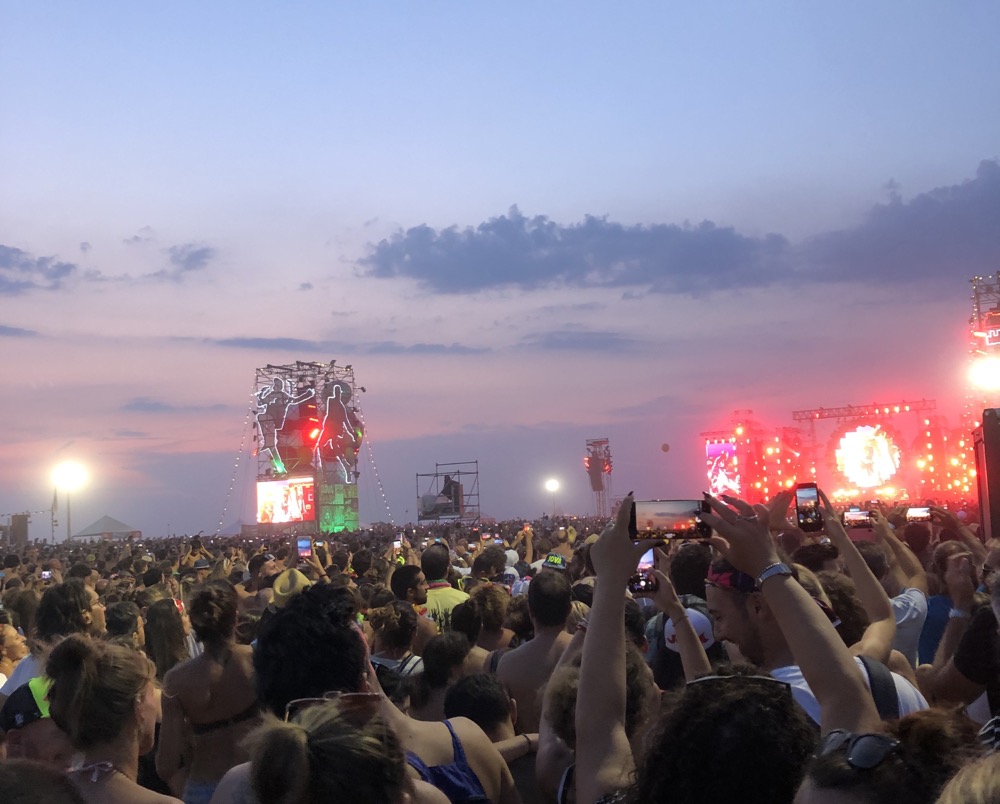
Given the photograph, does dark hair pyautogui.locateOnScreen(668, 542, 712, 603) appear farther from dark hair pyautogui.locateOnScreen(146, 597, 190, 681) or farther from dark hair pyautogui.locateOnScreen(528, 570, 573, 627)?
dark hair pyautogui.locateOnScreen(146, 597, 190, 681)

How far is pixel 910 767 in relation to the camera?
6.02 ft

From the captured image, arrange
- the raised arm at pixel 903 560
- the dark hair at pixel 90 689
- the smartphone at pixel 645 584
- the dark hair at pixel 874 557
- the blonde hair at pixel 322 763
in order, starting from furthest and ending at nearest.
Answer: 1. the dark hair at pixel 874 557
2. the raised arm at pixel 903 560
3. the smartphone at pixel 645 584
4. the dark hair at pixel 90 689
5. the blonde hair at pixel 322 763

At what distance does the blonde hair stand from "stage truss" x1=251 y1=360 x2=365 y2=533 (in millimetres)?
56895

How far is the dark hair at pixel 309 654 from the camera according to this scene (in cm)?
311

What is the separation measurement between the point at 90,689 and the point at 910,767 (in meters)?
2.69

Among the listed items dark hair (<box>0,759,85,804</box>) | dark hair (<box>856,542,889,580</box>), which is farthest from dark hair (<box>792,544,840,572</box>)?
dark hair (<box>0,759,85,804</box>)

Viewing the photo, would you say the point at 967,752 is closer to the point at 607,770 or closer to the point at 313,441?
the point at 607,770

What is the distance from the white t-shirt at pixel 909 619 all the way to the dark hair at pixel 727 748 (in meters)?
3.87

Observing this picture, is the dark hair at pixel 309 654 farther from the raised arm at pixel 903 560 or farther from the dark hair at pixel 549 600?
the raised arm at pixel 903 560

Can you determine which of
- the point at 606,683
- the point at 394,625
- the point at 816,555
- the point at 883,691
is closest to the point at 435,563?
the point at 394,625

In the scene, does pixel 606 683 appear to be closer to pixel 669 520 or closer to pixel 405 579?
pixel 669 520

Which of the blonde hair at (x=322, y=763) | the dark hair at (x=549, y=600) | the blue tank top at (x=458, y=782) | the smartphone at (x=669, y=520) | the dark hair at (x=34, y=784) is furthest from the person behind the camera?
the dark hair at (x=549, y=600)

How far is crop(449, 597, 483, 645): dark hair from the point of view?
6.43m

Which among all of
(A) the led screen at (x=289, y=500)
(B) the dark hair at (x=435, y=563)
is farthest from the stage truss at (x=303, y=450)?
(B) the dark hair at (x=435, y=563)
